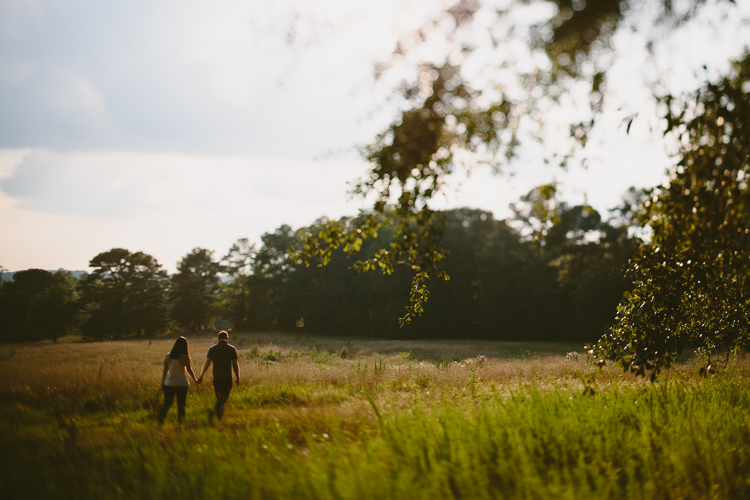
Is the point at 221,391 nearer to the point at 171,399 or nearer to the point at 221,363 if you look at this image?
the point at 221,363

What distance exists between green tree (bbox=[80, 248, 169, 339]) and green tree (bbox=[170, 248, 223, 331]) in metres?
4.12

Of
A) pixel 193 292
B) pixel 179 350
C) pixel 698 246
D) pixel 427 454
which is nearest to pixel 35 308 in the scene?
pixel 193 292

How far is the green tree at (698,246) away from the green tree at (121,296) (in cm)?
5339

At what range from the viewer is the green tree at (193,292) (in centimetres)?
5741

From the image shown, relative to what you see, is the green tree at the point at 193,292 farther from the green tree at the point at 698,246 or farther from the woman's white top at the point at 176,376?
the green tree at the point at 698,246

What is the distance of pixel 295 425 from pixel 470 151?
4672mm

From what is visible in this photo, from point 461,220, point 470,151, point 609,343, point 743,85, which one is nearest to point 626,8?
point 743,85

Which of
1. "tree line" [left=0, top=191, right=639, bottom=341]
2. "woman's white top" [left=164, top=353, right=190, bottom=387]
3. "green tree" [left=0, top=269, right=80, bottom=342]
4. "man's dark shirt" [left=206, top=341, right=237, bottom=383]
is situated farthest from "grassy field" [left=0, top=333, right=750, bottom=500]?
"tree line" [left=0, top=191, right=639, bottom=341]

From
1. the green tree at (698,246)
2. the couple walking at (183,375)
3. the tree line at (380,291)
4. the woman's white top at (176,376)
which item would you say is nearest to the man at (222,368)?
the couple walking at (183,375)

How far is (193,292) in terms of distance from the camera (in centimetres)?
5834

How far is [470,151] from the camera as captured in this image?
3.97 meters

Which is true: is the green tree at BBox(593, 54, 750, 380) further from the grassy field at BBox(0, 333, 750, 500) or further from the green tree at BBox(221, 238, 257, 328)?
the green tree at BBox(221, 238, 257, 328)

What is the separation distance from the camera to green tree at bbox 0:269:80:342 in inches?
775

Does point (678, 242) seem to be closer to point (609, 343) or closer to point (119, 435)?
point (609, 343)
